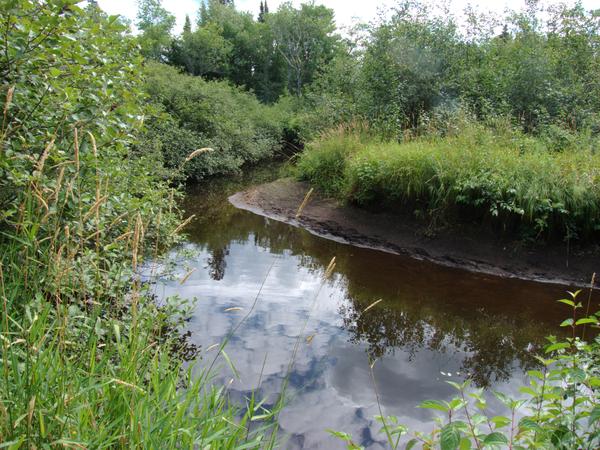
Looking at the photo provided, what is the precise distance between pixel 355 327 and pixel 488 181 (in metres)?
3.42

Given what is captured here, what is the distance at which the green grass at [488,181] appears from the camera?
6469 millimetres

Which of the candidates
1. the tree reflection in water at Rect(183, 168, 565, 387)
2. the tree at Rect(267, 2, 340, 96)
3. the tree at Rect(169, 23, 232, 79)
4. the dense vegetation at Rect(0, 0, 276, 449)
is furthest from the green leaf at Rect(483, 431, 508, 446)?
the tree at Rect(169, 23, 232, 79)

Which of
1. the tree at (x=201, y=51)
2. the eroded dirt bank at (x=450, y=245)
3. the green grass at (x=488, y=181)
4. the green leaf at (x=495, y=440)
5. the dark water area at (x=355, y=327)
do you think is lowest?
the dark water area at (x=355, y=327)

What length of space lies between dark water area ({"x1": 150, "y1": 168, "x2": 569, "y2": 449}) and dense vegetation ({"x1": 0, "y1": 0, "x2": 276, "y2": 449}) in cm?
59

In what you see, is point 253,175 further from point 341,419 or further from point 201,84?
point 341,419

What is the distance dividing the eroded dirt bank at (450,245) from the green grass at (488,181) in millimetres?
248

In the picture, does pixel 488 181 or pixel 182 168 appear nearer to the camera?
pixel 182 168

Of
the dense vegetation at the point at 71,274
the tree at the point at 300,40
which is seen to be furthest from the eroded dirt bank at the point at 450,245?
the tree at the point at 300,40

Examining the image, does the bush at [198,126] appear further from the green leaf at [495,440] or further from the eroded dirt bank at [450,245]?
the green leaf at [495,440]

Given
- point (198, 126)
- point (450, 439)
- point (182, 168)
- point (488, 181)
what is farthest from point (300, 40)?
point (450, 439)

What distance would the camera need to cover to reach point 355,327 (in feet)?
15.5

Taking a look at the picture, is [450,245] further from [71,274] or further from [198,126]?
[198,126]

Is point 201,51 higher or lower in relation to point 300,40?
lower

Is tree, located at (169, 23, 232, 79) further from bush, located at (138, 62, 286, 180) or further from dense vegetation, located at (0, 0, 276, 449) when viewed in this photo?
dense vegetation, located at (0, 0, 276, 449)
